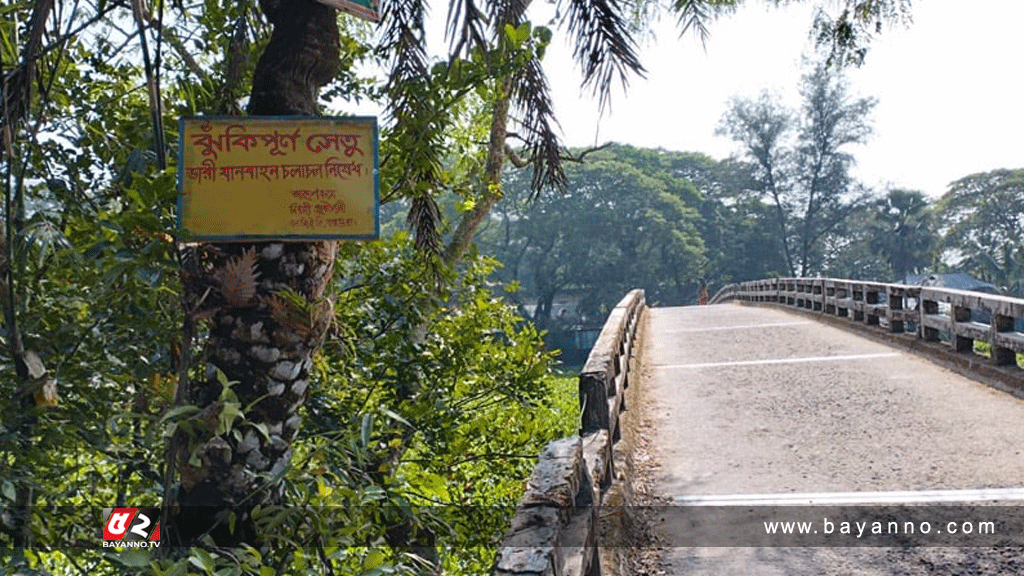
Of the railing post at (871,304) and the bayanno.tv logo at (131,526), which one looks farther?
the railing post at (871,304)

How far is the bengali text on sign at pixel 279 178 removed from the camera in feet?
8.98

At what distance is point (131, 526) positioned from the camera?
313 centimetres

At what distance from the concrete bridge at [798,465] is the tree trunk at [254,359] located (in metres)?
0.96

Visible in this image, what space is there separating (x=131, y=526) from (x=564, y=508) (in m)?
1.65

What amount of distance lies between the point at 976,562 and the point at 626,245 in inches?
1875

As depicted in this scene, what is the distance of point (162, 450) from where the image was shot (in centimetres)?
343

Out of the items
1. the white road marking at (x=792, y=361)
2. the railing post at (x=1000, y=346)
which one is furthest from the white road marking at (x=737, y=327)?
the railing post at (x=1000, y=346)

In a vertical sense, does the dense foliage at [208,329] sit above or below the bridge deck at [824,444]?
above

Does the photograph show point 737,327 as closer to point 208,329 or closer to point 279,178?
point 208,329

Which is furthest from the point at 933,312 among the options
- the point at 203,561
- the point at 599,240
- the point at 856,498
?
the point at 599,240

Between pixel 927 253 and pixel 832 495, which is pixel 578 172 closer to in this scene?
pixel 927 253

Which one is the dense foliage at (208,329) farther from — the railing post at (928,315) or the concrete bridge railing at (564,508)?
the railing post at (928,315)

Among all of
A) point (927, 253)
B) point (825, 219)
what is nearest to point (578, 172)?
point (825, 219)

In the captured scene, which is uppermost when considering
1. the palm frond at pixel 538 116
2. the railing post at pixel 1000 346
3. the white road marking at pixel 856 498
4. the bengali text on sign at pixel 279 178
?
the palm frond at pixel 538 116
